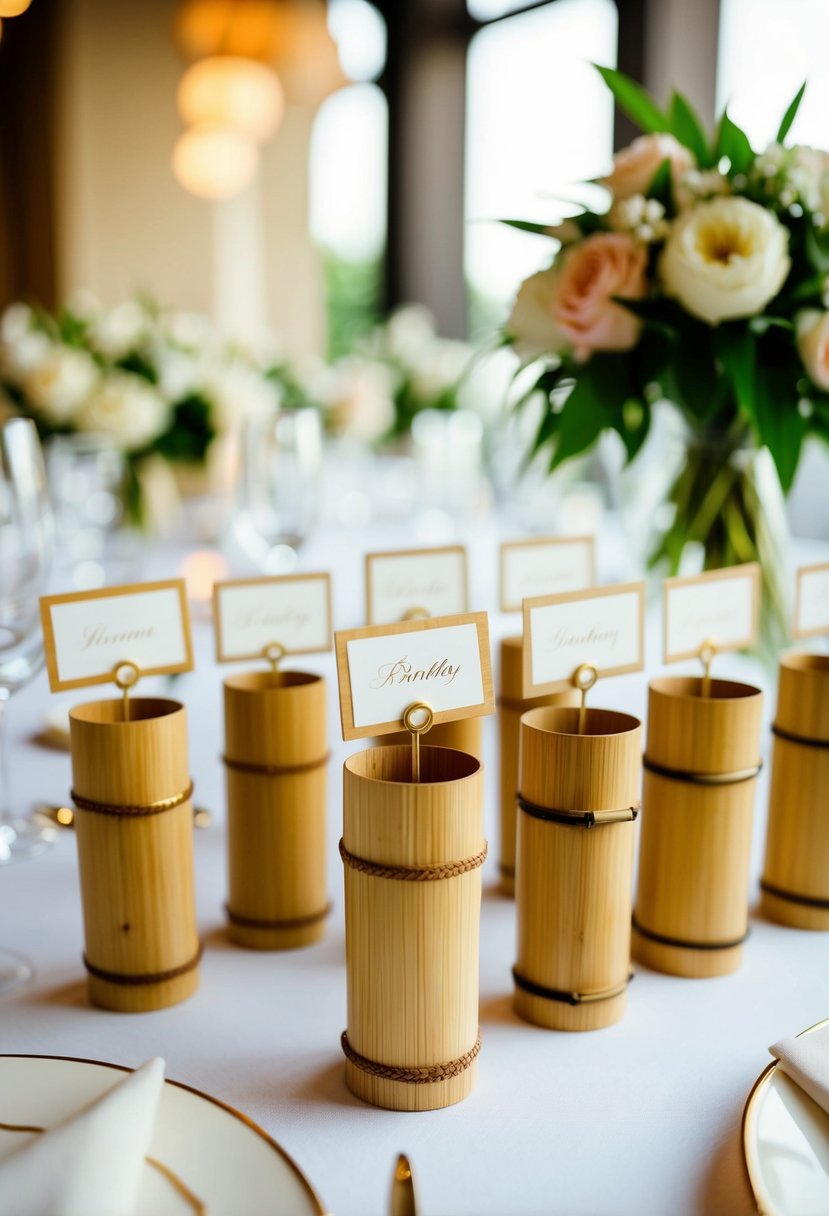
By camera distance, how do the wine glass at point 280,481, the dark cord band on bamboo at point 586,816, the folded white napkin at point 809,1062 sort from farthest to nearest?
1. the wine glass at point 280,481
2. the dark cord band on bamboo at point 586,816
3. the folded white napkin at point 809,1062

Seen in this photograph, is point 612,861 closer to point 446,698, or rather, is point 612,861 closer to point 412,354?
point 446,698

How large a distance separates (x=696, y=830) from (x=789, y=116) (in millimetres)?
731

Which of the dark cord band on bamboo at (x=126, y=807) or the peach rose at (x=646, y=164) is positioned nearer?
the dark cord band on bamboo at (x=126, y=807)

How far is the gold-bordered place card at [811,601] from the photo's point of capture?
35.2 inches

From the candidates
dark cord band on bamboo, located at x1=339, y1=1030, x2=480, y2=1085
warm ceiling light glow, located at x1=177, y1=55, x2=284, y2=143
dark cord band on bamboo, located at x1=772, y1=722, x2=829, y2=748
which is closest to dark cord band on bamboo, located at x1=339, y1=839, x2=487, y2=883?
dark cord band on bamboo, located at x1=339, y1=1030, x2=480, y2=1085

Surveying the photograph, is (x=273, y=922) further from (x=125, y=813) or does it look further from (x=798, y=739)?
(x=798, y=739)

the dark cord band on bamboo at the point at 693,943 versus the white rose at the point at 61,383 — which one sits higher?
the white rose at the point at 61,383

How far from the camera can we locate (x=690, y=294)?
96 cm

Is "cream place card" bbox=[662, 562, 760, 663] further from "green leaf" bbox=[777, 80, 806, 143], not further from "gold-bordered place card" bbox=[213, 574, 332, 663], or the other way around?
"green leaf" bbox=[777, 80, 806, 143]

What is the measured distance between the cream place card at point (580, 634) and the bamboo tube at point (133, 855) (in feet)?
0.77

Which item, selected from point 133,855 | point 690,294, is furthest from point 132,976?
point 690,294

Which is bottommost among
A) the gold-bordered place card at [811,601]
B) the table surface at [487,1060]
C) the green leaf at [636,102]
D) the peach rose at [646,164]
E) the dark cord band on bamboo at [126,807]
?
the table surface at [487,1060]

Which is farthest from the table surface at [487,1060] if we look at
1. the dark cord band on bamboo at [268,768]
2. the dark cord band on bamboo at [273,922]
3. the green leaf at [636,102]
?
the green leaf at [636,102]

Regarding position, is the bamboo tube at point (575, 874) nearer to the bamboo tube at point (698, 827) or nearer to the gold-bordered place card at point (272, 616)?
the bamboo tube at point (698, 827)
